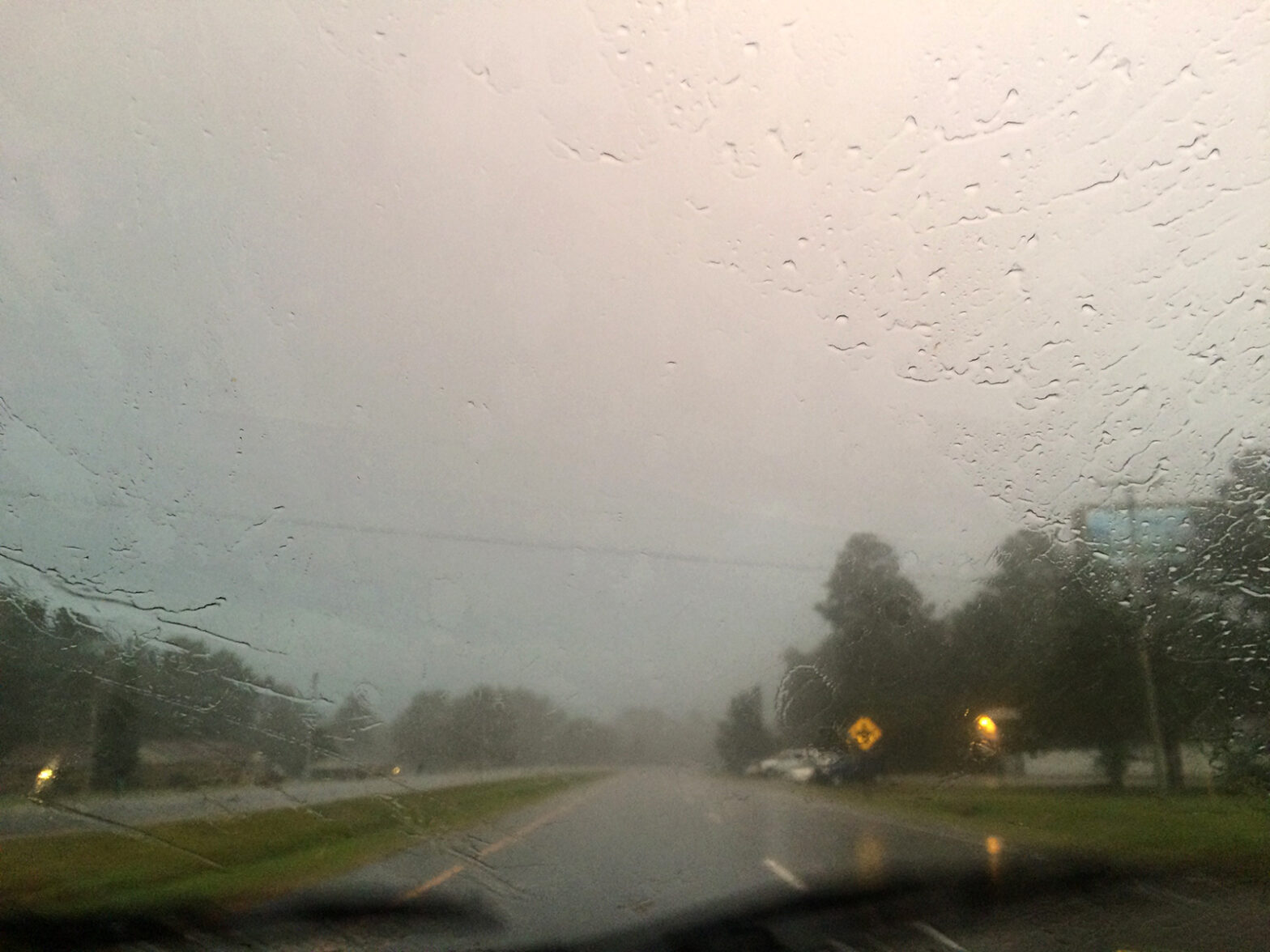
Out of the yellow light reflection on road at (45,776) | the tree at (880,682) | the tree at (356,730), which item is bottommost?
the yellow light reflection on road at (45,776)

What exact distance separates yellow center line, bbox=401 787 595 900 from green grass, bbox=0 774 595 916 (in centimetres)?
26

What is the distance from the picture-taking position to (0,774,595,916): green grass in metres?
7.22

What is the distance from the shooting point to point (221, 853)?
803 cm

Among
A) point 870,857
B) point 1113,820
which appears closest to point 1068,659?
point 1113,820

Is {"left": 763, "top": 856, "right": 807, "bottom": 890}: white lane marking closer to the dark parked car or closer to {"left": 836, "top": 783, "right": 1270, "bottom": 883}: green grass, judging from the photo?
the dark parked car

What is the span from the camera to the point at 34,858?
7793 millimetres

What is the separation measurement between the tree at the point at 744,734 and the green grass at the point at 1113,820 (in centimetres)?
105

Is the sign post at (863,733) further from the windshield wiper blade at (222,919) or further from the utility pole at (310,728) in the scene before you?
the utility pole at (310,728)

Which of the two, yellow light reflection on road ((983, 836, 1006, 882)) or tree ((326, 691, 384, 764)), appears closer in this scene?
yellow light reflection on road ((983, 836, 1006, 882))

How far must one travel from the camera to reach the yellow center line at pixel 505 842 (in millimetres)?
7496

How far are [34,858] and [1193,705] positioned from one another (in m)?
8.09

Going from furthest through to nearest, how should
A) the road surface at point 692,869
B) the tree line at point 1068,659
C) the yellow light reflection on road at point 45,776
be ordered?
the tree line at point 1068,659
the yellow light reflection on road at point 45,776
the road surface at point 692,869

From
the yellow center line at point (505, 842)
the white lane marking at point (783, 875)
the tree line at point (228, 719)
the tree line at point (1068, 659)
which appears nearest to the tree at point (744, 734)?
the tree line at point (1068, 659)

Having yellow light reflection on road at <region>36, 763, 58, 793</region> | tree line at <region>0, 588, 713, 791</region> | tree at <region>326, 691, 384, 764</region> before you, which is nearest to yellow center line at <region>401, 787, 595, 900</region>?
tree line at <region>0, 588, 713, 791</region>
